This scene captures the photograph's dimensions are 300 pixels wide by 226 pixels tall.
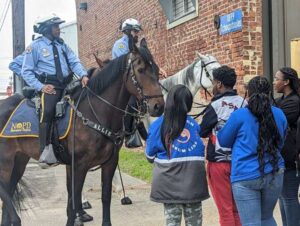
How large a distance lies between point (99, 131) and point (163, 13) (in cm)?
679

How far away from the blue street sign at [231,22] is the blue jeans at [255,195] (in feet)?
15.4

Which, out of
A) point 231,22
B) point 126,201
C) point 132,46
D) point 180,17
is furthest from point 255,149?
point 180,17

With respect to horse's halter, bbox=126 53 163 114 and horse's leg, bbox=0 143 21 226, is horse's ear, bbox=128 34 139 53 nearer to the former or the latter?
horse's halter, bbox=126 53 163 114

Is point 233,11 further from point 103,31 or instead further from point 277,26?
point 103,31

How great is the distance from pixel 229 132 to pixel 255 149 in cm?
25

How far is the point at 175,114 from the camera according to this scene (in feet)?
12.8

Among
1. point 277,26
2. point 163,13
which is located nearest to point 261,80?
point 277,26

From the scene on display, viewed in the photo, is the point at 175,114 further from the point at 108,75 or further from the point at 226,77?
the point at 108,75

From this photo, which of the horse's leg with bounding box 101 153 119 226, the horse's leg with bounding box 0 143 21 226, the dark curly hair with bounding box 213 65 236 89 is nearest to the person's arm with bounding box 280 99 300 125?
the dark curly hair with bounding box 213 65 236 89

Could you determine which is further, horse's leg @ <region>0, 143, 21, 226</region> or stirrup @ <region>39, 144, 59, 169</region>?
horse's leg @ <region>0, 143, 21, 226</region>

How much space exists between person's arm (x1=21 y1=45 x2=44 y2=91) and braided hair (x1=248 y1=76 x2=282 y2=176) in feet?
9.52

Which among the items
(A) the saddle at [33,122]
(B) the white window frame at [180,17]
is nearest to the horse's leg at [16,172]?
(A) the saddle at [33,122]

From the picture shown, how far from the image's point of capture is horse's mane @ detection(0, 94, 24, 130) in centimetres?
618

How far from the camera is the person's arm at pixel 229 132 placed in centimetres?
391
